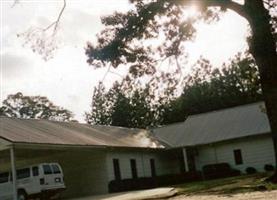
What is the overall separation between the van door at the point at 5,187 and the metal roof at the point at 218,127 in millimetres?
17336

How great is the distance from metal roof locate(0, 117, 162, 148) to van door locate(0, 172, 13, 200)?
2.47m

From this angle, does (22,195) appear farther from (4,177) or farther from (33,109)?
(33,109)

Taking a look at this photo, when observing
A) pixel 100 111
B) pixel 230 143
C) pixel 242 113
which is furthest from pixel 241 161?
pixel 100 111

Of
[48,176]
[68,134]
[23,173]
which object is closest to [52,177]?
[48,176]

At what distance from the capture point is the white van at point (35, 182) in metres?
27.7

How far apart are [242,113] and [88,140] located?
1631 cm

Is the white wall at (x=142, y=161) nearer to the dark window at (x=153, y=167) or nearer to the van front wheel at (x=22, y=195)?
the dark window at (x=153, y=167)

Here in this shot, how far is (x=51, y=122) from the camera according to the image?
38156 millimetres

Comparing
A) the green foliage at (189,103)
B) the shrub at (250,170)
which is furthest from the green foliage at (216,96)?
the shrub at (250,170)

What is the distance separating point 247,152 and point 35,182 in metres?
18.7

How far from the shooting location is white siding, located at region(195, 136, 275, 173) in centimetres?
4031

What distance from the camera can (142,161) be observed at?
1625 inches

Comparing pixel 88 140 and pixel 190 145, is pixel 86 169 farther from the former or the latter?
pixel 190 145

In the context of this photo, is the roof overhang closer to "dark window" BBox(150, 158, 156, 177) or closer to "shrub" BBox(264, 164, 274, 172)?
"dark window" BBox(150, 158, 156, 177)
